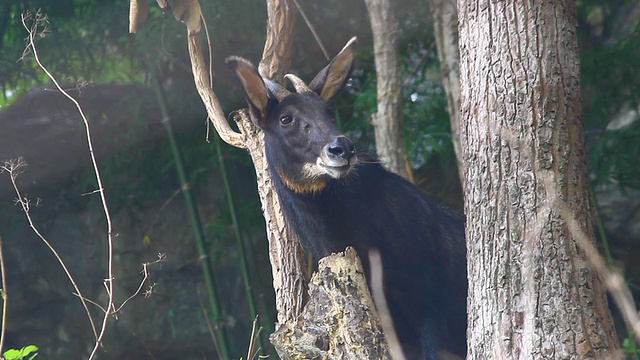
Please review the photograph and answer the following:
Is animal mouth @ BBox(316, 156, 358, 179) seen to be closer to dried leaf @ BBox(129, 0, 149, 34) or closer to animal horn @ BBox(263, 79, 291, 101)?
animal horn @ BBox(263, 79, 291, 101)

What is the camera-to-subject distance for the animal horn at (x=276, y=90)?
4.40 m

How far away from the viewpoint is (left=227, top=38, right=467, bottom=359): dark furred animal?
425cm

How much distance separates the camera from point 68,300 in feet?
25.6

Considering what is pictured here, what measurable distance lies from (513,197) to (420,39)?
3.80m

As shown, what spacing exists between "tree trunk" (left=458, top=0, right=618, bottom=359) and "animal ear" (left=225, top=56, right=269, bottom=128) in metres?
1.50

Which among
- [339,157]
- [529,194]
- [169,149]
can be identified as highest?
[169,149]

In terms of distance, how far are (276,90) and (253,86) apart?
0.22 m

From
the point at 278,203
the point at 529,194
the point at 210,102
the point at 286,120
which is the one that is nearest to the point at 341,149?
the point at 286,120

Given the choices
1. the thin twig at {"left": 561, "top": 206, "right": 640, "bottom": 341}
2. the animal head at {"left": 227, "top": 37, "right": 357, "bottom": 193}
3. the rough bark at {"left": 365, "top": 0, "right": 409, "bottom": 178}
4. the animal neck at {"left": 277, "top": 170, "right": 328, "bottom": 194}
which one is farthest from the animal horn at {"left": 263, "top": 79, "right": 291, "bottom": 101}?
the thin twig at {"left": 561, "top": 206, "right": 640, "bottom": 341}

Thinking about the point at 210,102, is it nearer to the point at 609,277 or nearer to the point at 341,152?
the point at 341,152

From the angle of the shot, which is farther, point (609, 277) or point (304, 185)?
point (304, 185)

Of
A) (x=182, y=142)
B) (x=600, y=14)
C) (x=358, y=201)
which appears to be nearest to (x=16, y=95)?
(x=182, y=142)

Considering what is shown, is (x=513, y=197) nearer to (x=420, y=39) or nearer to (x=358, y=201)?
(x=358, y=201)

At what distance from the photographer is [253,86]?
13.9 feet
